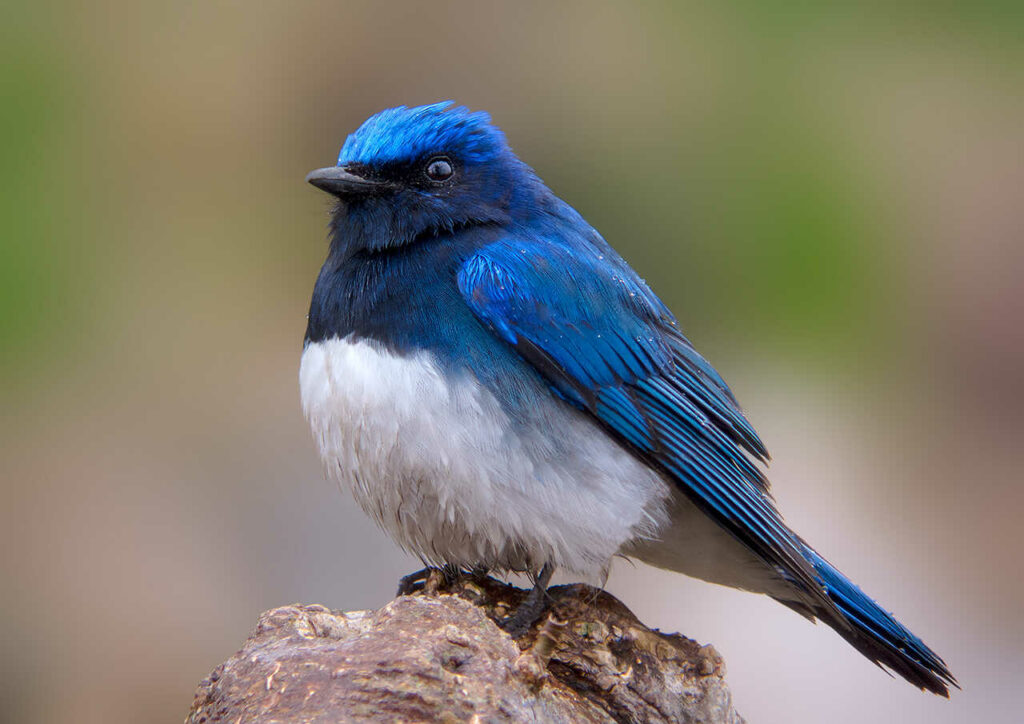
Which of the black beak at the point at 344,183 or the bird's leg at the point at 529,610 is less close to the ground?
the black beak at the point at 344,183

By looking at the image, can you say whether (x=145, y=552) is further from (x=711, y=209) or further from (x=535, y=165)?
(x=711, y=209)

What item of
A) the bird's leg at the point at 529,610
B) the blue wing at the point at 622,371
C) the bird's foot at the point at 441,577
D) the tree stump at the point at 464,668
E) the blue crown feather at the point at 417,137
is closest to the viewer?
the tree stump at the point at 464,668

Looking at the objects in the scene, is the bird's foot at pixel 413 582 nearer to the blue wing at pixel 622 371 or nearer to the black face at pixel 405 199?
the blue wing at pixel 622 371

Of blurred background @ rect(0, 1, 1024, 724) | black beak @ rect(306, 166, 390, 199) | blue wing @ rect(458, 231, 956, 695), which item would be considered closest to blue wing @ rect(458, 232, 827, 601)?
blue wing @ rect(458, 231, 956, 695)

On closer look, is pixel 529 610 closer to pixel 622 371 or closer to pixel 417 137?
pixel 622 371

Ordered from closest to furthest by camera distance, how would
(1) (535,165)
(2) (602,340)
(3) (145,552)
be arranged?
1. (2) (602,340)
2. (3) (145,552)
3. (1) (535,165)

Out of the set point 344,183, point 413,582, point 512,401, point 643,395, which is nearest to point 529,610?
point 413,582

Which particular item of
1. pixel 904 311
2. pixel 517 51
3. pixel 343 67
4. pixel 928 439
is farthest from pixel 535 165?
pixel 928 439

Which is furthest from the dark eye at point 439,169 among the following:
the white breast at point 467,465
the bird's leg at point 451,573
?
the bird's leg at point 451,573
